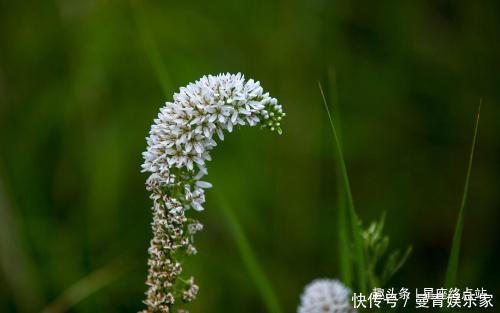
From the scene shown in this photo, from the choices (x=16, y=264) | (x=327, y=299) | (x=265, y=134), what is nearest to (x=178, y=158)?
(x=327, y=299)

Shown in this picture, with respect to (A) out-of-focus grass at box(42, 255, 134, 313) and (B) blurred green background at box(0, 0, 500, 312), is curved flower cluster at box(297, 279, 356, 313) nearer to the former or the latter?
(A) out-of-focus grass at box(42, 255, 134, 313)

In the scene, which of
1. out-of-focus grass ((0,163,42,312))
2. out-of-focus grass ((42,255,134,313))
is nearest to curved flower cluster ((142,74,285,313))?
out-of-focus grass ((42,255,134,313))

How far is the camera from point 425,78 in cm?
474

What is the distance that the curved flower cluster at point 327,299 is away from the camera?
7.18 feet

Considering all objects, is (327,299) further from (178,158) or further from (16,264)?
(16,264)

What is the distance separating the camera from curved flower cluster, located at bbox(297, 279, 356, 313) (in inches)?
86.1

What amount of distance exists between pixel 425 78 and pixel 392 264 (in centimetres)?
278

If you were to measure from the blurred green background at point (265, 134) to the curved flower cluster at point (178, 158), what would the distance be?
7.53 ft

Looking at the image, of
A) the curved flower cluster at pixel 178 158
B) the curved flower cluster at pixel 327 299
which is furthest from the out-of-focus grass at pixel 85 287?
the curved flower cluster at pixel 178 158

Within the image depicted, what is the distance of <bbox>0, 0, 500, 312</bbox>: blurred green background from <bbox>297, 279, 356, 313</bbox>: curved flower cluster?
186cm

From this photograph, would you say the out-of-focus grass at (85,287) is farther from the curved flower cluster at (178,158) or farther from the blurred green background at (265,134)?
the curved flower cluster at (178,158)

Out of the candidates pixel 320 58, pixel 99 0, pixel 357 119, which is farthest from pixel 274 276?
pixel 99 0

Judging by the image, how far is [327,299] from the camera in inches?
87.8

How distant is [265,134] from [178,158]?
9.57ft
